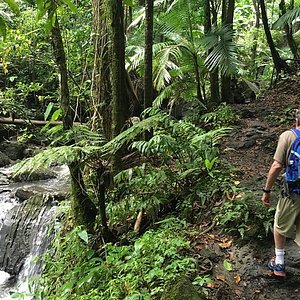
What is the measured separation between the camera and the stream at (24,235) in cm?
688

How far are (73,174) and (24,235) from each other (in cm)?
329

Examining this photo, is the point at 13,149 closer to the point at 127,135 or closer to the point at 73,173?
the point at 73,173

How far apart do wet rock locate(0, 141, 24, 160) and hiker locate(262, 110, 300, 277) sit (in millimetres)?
10454

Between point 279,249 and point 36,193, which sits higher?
point 279,249

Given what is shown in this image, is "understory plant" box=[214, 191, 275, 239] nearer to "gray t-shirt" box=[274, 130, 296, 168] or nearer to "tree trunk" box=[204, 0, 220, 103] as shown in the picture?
"gray t-shirt" box=[274, 130, 296, 168]

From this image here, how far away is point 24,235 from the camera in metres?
7.61

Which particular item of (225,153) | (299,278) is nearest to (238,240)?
(299,278)

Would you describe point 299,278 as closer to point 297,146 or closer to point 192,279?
point 192,279

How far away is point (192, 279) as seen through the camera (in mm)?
3711

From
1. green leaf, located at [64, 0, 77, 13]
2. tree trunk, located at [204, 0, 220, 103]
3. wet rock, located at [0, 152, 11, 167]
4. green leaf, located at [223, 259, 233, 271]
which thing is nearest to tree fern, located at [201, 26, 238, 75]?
tree trunk, located at [204, 0, 220, 103]

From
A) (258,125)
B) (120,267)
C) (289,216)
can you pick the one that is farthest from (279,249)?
(258,125)

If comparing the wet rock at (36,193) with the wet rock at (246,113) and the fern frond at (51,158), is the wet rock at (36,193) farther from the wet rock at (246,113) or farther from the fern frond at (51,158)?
the wet rock at (246,113)

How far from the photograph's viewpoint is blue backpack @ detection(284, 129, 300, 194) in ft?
11.4

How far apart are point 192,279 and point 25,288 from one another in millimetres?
4012
